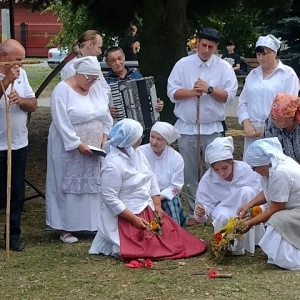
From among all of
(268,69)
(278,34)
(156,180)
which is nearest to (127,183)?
(156,180)

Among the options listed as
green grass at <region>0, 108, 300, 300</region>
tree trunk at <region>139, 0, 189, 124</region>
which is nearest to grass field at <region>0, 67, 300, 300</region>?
green grass at <region>0, 108, 300, 300</region>

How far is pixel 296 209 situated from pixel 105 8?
22.7 feet

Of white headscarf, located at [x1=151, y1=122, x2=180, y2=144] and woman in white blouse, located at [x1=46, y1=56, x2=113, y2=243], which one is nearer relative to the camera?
woman in white blouse, located at [x1=46, y1=56, x2=113, y2=243]

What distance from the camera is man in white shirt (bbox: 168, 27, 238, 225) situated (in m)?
6.65

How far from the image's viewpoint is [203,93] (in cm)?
662

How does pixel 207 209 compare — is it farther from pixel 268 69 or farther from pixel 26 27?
pixel 26 27

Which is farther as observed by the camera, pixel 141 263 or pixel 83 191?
pixel 83 191

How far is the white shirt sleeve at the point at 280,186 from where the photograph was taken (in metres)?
5.18

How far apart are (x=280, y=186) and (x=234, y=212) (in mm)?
725

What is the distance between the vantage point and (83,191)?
620cm

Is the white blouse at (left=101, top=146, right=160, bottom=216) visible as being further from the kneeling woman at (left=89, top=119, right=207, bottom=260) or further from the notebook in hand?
the notebook in hand

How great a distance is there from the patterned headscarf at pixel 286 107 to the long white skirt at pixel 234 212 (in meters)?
0.64

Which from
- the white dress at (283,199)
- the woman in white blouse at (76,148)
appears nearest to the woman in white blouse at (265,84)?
the white dress at (283,199)

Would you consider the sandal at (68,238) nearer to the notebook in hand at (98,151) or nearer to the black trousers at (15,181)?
the black trousers at (15,181)
